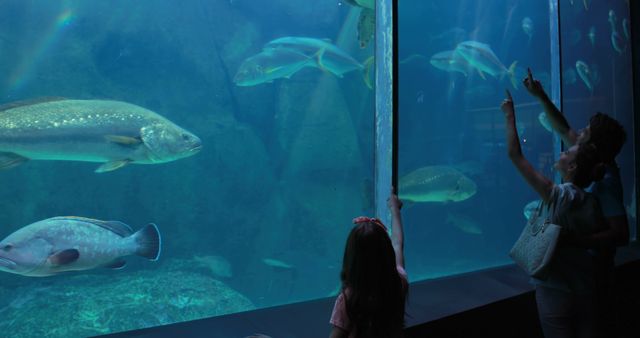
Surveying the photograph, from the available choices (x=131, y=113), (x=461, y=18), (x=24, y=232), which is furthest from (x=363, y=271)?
(x=461, y=18)

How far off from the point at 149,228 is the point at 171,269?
21.7ft

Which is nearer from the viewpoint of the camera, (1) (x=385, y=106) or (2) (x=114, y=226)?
(2) (x=114, y=226)

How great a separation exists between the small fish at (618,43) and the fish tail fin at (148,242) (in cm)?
741

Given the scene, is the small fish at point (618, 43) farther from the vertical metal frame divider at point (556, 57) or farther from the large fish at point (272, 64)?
the large fish at point (272, 64)

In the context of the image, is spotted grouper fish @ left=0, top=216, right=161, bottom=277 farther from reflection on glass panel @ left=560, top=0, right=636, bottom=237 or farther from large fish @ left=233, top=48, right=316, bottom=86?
reflection on glass panel @ left=560, top=0, right=636, bottom=237

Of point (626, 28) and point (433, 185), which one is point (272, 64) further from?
point (626, 28)

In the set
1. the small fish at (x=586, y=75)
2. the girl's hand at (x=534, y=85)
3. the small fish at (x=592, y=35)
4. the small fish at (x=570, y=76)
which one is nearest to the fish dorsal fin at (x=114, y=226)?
the girl's hand at (x=534, y=85)

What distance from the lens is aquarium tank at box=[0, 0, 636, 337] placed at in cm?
481

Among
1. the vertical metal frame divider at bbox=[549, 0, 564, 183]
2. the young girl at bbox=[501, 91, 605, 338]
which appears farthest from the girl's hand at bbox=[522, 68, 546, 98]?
the vertical metal frame divider at bbox=[549, 0, 564, 183]

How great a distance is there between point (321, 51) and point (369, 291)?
4.46 metres

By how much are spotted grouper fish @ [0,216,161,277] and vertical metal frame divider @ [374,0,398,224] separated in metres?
1.47

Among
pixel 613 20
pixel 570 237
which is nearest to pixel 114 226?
pixel 570 237

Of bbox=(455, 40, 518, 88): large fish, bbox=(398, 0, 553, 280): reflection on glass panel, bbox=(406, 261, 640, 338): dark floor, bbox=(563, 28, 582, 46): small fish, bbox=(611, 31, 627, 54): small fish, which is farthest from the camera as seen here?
bbox=(398, 0, 553, 280): reflection on glass panel

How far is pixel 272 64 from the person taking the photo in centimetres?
546
